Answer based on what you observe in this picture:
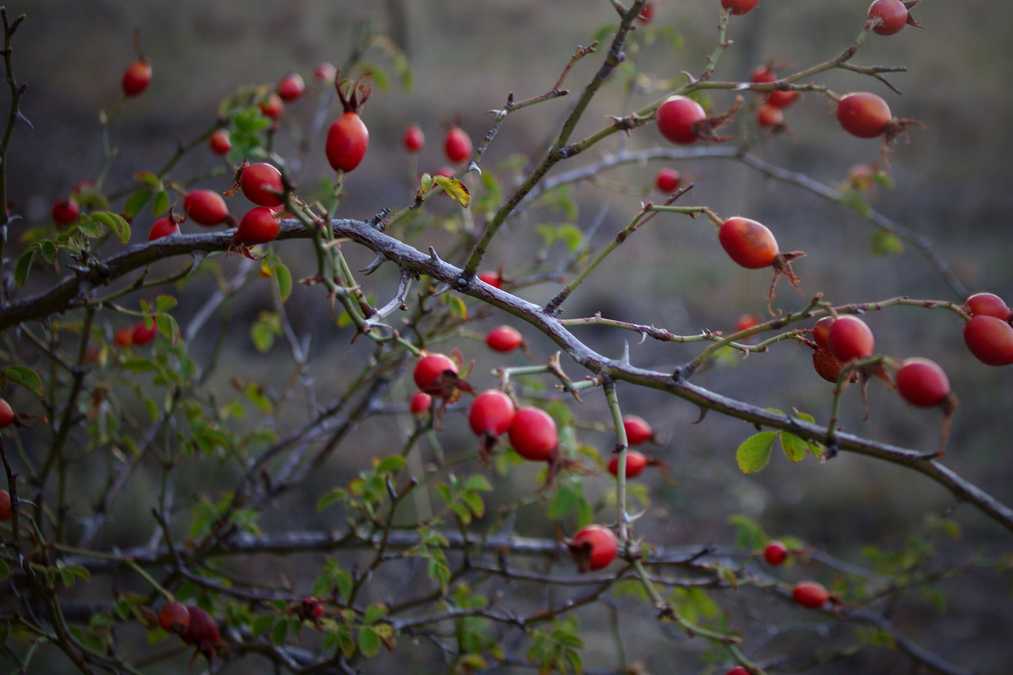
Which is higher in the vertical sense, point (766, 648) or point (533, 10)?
point (533, 10)

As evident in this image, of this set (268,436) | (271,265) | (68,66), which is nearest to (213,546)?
(268,436)

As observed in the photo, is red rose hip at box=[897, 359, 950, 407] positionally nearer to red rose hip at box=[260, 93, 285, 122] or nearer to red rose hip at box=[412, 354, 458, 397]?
red rose hip at box=[412, 354, 458, 397]

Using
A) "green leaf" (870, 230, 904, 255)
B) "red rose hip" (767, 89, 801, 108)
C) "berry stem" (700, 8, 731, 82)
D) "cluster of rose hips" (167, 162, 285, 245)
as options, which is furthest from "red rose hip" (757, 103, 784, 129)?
"cluster of rose hips" (167, 162, 285, 245)

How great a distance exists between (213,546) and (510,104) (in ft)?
2.58

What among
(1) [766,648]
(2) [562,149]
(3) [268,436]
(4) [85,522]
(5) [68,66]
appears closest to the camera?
(2) [562,149]

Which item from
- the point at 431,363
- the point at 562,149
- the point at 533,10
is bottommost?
the point at 431,363

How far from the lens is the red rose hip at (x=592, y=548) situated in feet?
2.04

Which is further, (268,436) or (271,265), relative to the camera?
(268,436)

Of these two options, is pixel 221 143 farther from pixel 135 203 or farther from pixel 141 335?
pixel 141 335

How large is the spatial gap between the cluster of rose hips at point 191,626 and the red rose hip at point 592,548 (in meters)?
0.46

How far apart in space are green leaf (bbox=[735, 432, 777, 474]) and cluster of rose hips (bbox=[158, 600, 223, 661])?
59 centimetres

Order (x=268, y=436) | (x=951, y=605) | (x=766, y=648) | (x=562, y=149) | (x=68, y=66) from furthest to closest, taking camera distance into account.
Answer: (x=68, y=66)
(x=951, y=605)
(x=766, y=648)
(x=268, y=436)
(x=562, y=149)

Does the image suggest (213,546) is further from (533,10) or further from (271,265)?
(533,10)

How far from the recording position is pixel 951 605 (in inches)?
105
